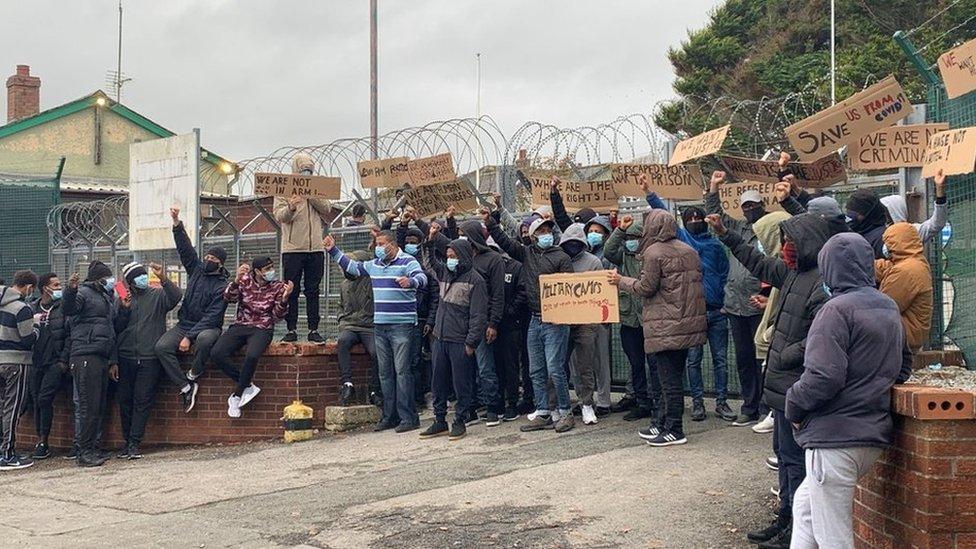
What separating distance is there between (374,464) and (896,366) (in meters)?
4.93

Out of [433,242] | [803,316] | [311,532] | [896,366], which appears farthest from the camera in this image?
[433,242]

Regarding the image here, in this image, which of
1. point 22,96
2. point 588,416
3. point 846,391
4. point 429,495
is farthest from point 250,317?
point 22,96

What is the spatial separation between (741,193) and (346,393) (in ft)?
14.9

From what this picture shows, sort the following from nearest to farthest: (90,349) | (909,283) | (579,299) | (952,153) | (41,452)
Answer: (909,283) → (952,153) → (579,299) → (90,349) → (41,452)

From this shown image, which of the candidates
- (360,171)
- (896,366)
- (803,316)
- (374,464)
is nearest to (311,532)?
(374,464)

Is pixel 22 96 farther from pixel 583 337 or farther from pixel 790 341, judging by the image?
pixel 790 341

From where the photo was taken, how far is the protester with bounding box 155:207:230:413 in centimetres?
1020

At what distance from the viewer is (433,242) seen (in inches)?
372

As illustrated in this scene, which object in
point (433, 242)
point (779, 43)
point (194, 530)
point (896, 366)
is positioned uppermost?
point (779, 43)

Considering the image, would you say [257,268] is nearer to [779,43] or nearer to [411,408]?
[411,408]

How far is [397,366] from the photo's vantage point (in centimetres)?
952

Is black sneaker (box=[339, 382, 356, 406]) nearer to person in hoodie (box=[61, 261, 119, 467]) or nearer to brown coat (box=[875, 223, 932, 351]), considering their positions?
person in hoodie (box=[61, 261, 119, 467])

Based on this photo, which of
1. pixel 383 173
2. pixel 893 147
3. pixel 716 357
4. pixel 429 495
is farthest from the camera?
pixel 383 173

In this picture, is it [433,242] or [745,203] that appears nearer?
[745,203]
